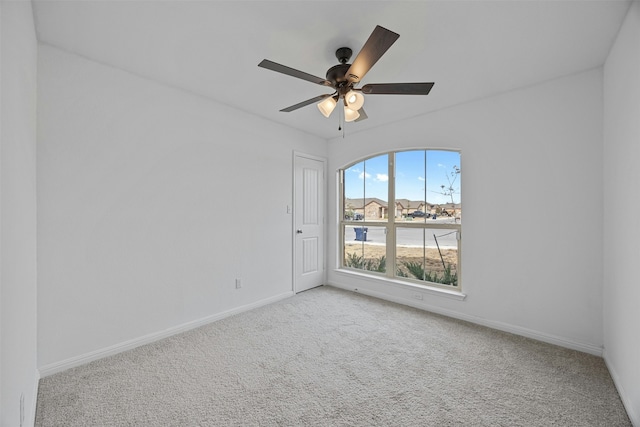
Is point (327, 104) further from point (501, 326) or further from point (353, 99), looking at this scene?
point (501, 326)

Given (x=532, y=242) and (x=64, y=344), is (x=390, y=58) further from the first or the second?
(x=64, y=344)

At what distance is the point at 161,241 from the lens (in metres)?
2.68

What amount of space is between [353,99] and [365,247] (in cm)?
264

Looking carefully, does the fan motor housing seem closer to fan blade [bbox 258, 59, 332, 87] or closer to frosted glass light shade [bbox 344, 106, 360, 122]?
fan blade [bbox 258, 59, 332, 87]

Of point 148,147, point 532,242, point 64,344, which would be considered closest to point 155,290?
point 64,344

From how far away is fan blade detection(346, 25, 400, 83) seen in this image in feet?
4.92

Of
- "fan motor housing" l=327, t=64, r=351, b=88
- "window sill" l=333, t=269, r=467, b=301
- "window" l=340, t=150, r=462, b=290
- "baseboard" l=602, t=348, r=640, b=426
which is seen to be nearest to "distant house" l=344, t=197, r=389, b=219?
"window" l=340, t=150, r=462, b=290

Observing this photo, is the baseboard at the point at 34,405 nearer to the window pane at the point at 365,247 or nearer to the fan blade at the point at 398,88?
the fan blade at the point at 398,88

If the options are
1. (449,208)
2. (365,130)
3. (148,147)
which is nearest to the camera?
(148,147)

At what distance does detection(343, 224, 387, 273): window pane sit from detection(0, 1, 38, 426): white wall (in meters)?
3.58

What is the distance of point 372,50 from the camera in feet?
5.43

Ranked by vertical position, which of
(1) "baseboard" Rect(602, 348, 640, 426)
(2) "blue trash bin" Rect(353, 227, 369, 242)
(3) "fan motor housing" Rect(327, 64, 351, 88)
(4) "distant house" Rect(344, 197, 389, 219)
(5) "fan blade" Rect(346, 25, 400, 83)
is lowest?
(1) "baseboard" Rect(602, 348, 640, 426)

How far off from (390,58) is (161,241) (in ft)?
8.72

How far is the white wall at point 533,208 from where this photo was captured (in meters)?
2.39
